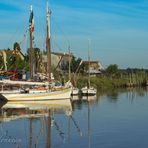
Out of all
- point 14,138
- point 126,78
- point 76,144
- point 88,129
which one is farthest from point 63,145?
point 126,78

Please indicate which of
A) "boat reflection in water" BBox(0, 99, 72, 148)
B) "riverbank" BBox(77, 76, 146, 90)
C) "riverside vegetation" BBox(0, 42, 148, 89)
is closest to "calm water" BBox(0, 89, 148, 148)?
"boat reflection in water" BBox(0, 99, 72, 148)

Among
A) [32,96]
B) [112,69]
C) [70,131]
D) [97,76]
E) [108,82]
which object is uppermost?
[112,69]

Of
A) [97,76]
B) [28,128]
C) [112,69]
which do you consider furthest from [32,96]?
[112,69]

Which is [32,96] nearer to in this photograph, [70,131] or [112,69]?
[70,131]

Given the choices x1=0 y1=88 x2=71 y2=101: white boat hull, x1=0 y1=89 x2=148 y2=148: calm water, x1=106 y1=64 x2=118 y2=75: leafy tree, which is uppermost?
x1=106 y1=64 x2=118 y2=75: leafy tree

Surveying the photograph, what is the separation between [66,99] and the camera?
65938 mm

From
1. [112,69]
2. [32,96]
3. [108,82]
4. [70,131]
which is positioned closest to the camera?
[70,131]

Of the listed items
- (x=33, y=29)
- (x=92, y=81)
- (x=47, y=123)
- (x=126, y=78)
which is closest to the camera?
(x=47, y=123)

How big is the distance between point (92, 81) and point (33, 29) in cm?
4173

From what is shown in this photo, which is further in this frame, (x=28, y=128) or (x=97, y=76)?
(x=97, y=76)

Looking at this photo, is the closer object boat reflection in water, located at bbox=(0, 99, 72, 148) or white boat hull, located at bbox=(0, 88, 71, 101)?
boat reflection in water, located at bbox=(0, 99, 72, 148)

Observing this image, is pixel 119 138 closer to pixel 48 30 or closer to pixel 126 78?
pixel 48 30

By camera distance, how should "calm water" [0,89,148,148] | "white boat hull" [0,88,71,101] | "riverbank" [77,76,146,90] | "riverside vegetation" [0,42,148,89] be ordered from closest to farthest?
"calm water" [0,89,148,148], "white boat hull" [0,88,71,101], "riverside vegetation" [0,42,148,89], "riverbank" [77,76,146,90]

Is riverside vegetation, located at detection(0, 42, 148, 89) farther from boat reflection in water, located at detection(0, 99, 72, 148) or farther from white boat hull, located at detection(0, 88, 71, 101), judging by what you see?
boat reflection in water, located at detection(0, 99, 72, 148)
